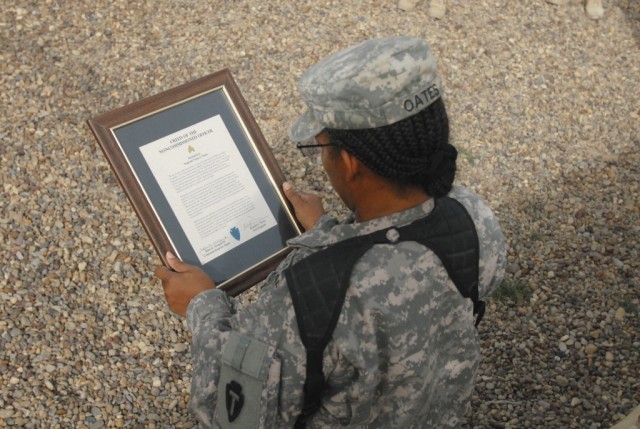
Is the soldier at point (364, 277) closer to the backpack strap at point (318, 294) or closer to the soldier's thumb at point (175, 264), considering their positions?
the backpack strap at point (318, 294)

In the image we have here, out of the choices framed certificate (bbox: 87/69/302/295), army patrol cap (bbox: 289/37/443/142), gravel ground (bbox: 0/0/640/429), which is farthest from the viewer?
gravel ground (bbox: 0/0/640/429)

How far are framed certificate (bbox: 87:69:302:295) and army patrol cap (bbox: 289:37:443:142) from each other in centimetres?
81

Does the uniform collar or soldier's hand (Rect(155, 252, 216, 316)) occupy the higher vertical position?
soldier's hand (Rect(155, 252, 216, 316))

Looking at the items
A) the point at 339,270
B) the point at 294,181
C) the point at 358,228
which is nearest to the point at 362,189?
the point at 358,228

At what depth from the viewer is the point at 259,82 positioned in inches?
207

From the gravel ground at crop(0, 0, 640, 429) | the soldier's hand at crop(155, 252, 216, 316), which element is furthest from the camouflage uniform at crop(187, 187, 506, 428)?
the gravel ground at crop(0, 0, 640, 429)

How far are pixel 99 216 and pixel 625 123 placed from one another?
4.04 m

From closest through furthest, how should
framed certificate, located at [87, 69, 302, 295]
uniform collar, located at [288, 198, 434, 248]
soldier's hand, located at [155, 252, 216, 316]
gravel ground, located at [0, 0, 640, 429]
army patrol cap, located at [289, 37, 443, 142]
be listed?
army patrol cap, located at [289, 37, 443, 142]
uniform collar, located at [288, 198, 434, 248]
soldier's hand, located at [155, 252, 216, 316]
framed certificate, located at [87, 69, 302, 295]
gravel ground, located at [0, 0, 640, 429]

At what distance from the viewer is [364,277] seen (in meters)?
1.89

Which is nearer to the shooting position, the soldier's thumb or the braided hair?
the braided hair

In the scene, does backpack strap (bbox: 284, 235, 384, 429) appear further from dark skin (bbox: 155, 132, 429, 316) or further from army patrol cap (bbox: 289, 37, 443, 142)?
army patrol cap (bbox: 289, 37, 443, 142)

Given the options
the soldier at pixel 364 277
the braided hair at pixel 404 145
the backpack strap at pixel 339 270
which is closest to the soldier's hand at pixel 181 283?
the soldier at pixel 364 277

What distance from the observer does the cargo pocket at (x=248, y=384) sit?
1.91 meters

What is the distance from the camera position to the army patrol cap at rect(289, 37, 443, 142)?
1859 mm
